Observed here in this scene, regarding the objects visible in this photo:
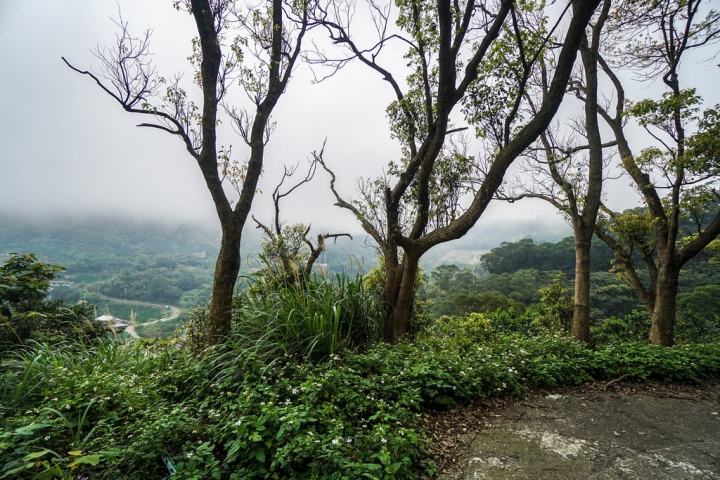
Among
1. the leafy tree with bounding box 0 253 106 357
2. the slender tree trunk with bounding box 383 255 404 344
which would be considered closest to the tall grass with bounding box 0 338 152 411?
the leafy tree with bounding box 0 253 106 357

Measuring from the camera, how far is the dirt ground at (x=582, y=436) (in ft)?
5.46

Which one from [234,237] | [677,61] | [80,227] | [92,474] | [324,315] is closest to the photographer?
[92,474]

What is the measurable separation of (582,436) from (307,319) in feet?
6.90

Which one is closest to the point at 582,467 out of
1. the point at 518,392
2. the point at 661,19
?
the point at 518,392

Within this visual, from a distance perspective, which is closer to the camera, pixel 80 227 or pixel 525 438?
pixel 525 438

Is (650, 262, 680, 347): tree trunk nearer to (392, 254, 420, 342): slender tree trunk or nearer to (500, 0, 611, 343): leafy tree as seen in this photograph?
(500, 0, 611, 343): leafy tree

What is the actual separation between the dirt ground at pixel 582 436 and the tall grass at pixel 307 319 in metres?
1.11

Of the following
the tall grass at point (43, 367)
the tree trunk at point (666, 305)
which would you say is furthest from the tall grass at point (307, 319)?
the tree trunk at point (666, 305)

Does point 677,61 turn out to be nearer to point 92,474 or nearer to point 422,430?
point 422,430

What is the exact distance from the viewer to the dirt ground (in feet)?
5.46

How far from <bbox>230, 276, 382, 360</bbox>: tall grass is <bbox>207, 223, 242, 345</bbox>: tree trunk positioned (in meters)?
0.13

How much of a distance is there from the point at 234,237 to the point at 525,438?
331 cm

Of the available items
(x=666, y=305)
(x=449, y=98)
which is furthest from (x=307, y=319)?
(x=666, y=305)

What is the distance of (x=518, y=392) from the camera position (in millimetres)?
2471
